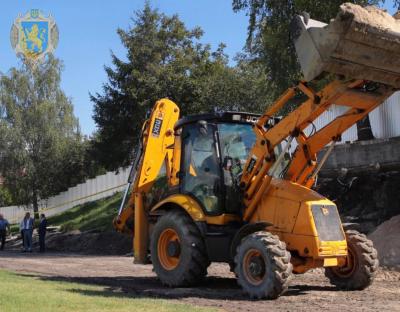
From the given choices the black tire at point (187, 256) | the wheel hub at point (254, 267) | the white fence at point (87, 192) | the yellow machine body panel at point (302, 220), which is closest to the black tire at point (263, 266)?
the wheel hub at point (254, 267)

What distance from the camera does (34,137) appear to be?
4819 centimetres

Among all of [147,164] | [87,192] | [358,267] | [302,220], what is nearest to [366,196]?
[147,164]

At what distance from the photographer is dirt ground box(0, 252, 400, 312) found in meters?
9.04

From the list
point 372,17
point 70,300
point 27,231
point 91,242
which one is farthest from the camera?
point 27,231

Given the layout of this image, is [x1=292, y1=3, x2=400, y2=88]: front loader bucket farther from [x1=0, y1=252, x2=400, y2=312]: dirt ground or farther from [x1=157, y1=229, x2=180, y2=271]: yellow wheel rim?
[x1=157, y1=229, x2=180, y2=271]: yellow wheel rim

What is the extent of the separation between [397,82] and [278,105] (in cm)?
196

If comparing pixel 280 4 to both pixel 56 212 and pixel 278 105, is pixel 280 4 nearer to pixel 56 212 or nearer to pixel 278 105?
pixel 278 105

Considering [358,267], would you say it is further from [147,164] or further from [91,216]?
[91,216]

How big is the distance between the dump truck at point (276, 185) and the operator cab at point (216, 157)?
0.06 feet

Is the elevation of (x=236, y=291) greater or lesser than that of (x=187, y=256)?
lesser

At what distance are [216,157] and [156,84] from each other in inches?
797

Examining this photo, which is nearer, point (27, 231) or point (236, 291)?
point (236, 291)

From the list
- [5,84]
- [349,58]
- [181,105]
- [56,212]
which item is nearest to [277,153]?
[349,58]

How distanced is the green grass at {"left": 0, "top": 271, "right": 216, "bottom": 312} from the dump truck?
1400mm
